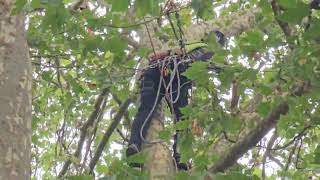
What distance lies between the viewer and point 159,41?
3.82 m

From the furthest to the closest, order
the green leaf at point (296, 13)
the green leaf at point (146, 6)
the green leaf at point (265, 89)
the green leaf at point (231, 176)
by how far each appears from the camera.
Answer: the green leaf at point (265, 89)
the green leaf at point (231, 176)
the green leaf at point (296, 13)
the green leaf at point (146, 6)

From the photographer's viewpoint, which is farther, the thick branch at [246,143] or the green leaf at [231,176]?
the thick branch at [246,143]

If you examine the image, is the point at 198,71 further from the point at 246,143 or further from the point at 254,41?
the point at 246,143

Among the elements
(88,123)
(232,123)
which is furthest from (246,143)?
(88,123)

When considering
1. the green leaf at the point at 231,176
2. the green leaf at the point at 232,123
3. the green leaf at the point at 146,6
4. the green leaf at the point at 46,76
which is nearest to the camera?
the green leaf at the point at 146,6

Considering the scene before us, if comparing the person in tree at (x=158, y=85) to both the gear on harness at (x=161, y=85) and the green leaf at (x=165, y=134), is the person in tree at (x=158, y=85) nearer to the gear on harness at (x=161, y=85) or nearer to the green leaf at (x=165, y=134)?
the gear on harness at (x=161, y=85)

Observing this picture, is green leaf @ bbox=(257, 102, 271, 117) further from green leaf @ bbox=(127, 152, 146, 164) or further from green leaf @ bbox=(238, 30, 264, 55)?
green leaf @ bbox=(127, 152, 146, 164)

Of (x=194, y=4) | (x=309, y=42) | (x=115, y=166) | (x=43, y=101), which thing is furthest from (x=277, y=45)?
(x=43, y=101)

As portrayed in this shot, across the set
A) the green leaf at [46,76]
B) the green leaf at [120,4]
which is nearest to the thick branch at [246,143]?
the green leaf at [120,4]

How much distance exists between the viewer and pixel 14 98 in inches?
72.7

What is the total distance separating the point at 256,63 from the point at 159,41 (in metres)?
1.44

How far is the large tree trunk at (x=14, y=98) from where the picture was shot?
1.70 m

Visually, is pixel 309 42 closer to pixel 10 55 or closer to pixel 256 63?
pixel 256 63

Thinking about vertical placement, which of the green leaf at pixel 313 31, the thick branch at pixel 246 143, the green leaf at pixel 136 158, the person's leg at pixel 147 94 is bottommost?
the green leaf at pixel 136 158
